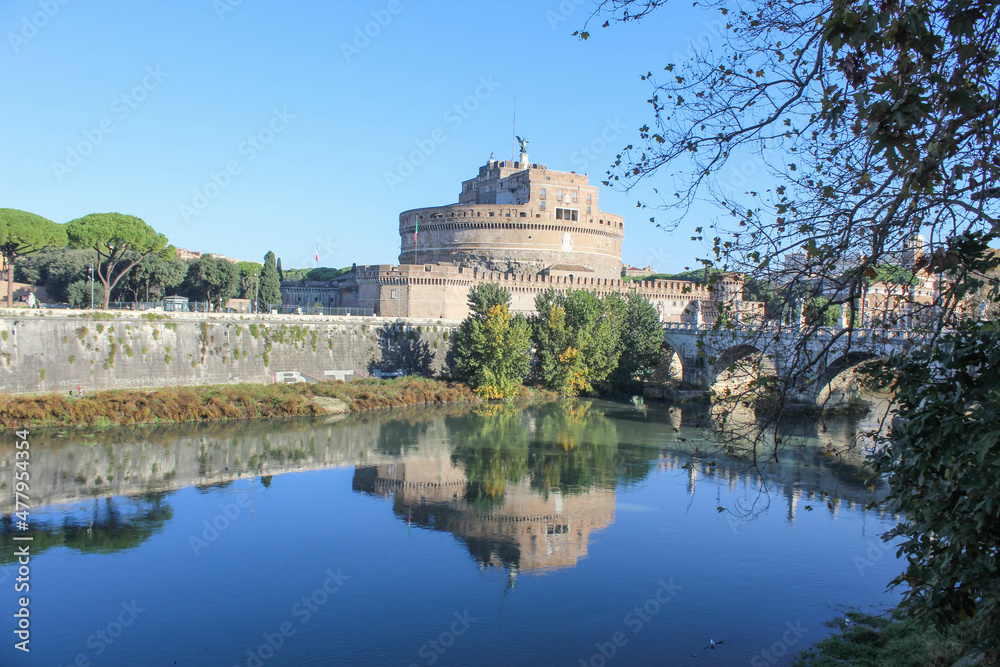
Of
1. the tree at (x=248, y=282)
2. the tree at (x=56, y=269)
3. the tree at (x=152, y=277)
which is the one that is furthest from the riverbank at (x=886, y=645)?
the tree at (x=248, y=282)

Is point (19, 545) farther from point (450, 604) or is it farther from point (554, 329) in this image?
point (554, 329)

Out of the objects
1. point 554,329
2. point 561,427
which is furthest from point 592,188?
point 561,427

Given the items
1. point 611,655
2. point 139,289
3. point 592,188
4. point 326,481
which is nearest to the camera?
point 611,655

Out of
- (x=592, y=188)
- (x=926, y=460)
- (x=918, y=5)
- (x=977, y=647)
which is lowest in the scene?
(x=977, y=647)

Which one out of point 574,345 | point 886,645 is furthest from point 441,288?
point 886,645

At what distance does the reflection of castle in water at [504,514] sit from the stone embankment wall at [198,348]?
33.5 feet

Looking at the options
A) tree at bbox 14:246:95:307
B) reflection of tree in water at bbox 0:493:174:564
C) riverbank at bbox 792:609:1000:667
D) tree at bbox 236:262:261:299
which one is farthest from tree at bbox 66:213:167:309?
riverbank at bbox 792:609:1000:667

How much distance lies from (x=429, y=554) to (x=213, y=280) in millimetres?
28392

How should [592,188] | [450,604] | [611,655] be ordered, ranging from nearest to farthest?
[611,655], [450,604], [592,188]

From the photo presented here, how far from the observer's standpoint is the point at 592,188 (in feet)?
136

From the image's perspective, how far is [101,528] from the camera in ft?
Answer: 37.7

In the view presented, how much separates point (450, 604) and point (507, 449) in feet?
30.2

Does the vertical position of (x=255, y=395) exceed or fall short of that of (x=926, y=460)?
it falls short

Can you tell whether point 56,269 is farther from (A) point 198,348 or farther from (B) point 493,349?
(B) point 493,349
